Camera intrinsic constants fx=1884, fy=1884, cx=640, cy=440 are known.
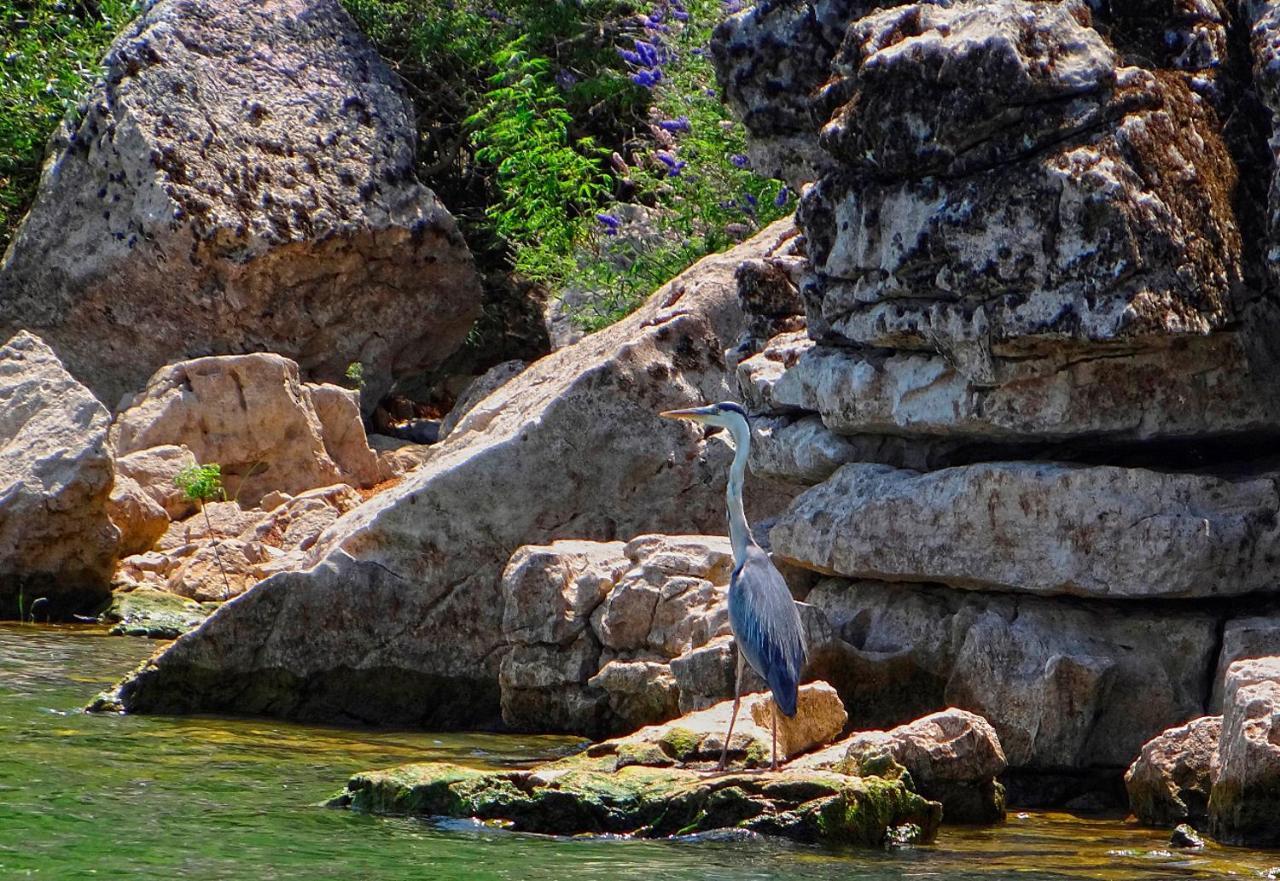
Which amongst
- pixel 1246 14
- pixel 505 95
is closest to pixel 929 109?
pixel 1246 14

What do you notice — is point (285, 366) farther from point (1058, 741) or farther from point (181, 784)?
point (1058, 741)

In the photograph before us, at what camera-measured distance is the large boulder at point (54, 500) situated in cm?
1040

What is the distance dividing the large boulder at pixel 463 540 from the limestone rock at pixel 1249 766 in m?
3.40

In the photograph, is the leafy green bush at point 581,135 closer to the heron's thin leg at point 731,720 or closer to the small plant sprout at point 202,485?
the small plant sprout at point 202,485

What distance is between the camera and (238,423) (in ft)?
39.1

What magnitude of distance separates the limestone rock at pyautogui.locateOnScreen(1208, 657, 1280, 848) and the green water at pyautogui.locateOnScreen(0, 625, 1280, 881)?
0.13 m

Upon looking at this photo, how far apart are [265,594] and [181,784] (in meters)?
1.72

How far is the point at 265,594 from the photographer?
8297mm

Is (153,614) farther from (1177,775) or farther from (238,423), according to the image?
(1177,775)

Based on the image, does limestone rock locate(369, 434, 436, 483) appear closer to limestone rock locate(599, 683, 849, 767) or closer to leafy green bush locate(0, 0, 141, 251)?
leafy green bush locate(0, 0, 141, 251)

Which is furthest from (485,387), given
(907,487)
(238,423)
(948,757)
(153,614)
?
(948,757)

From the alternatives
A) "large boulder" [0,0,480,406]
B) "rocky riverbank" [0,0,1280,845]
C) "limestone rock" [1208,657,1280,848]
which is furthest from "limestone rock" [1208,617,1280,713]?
"large boulder" [0,0,480,406]

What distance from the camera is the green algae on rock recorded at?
5.94 metres

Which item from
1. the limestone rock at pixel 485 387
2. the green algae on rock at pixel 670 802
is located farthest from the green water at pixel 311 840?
the limestone rock at pixel 485 387
